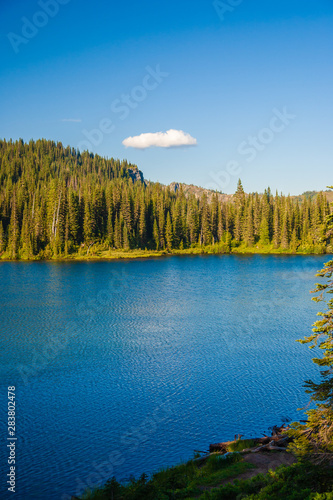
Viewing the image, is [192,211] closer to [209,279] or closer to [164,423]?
[209,279]

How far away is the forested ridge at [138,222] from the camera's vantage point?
117250mm

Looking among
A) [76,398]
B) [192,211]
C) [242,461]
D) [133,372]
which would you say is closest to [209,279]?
[133,372]

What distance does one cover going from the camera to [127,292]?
58625 mm

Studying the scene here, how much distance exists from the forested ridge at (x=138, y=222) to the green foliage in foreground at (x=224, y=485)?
338 feet

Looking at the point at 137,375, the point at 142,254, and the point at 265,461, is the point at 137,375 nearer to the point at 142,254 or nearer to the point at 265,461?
the point at 265,461

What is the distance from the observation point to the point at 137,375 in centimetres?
2669

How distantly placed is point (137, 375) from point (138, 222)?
109220mm

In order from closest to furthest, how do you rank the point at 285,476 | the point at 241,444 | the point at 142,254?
the point at 285,476
the point at 241,444
the point at 142,254

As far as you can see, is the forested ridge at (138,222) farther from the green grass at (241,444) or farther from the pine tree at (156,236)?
the green grass at (241,444)

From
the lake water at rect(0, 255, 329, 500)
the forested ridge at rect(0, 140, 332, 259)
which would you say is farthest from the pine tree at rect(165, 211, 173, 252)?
the lake water at rect(0, 255, 329, 500)

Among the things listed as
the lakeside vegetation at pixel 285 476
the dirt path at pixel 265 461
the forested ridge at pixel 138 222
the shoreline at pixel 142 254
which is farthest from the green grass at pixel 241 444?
the forested ridge at pixel 138 222

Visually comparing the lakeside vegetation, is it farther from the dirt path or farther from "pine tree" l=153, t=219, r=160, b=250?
"pine tree" l=153, t=219, r=160, b=250

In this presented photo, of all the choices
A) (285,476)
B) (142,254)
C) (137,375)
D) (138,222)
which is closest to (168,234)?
(138,222)

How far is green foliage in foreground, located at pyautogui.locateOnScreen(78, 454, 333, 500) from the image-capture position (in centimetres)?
1097
